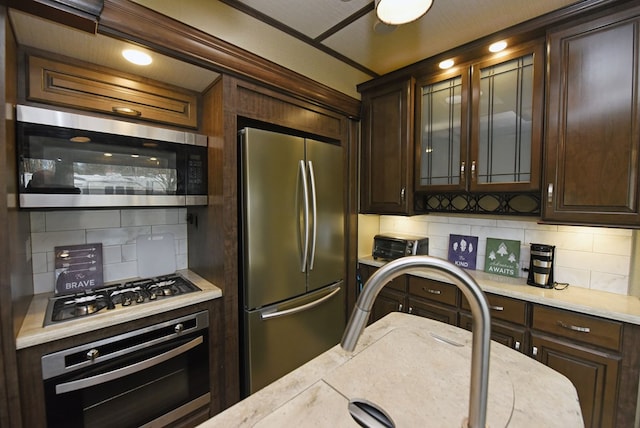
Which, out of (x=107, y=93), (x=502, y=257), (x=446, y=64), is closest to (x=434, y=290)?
(x=502, y=257)

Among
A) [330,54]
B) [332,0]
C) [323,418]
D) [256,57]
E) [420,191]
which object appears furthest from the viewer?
[420,191]

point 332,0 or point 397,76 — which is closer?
point 332,0

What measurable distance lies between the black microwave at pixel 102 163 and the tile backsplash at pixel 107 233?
384 millimetres

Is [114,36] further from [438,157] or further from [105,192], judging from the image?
[438,157]

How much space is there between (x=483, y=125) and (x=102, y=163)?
2391 millimetres

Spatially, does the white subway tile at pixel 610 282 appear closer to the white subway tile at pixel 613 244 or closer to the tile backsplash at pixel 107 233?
the white subway tile at pixel 613 244

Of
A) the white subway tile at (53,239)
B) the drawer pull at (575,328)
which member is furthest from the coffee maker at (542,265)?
the white subway tile at (53,239)

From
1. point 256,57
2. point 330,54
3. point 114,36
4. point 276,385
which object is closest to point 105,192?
point 114,36

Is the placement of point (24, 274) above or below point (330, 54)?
below

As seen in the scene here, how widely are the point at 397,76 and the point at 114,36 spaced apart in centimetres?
190

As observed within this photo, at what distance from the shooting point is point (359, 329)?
0.47 meters

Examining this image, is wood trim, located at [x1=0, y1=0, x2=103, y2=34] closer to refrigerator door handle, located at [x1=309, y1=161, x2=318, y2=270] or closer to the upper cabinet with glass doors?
refrigerator door handle, located at [x1=309, y1=161, x2=318, y2=270]

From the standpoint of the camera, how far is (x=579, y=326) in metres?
1.50

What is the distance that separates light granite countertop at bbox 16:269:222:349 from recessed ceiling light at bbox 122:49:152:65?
1288mm
